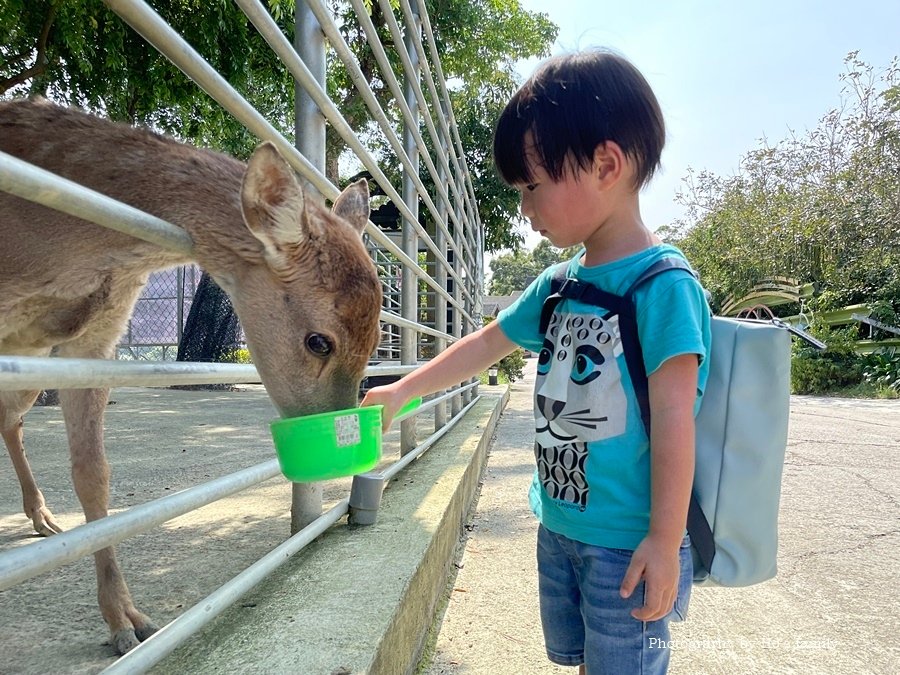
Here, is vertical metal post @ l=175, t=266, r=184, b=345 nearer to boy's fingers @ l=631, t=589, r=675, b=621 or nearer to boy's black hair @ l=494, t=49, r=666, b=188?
boy's black hair @ l=494, t=49, r=666, b=188

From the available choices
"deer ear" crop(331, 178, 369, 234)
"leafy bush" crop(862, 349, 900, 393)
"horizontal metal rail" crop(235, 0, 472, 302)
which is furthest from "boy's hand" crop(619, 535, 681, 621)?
"leafy bush" crop(862, 349, 900, 393)

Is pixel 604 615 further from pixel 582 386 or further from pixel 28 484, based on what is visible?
pixel 28 484

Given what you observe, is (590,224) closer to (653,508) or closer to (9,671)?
(653,508)

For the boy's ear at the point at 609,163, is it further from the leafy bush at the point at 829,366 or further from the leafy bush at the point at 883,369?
the leafy bush at the point at 829,366

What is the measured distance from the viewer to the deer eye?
6.24ft

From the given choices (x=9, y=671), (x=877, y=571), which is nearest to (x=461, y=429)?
(x=877, y=571)

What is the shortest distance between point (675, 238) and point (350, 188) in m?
30.6

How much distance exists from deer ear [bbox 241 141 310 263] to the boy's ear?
796mm

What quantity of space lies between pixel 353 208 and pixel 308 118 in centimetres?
35

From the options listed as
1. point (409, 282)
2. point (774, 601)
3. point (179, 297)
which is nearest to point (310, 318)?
point (409, 282)

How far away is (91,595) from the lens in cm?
221

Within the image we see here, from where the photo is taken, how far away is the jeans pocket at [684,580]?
1.52m

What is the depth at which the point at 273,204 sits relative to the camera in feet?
5.93

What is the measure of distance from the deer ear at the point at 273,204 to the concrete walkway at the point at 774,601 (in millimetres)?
1430
